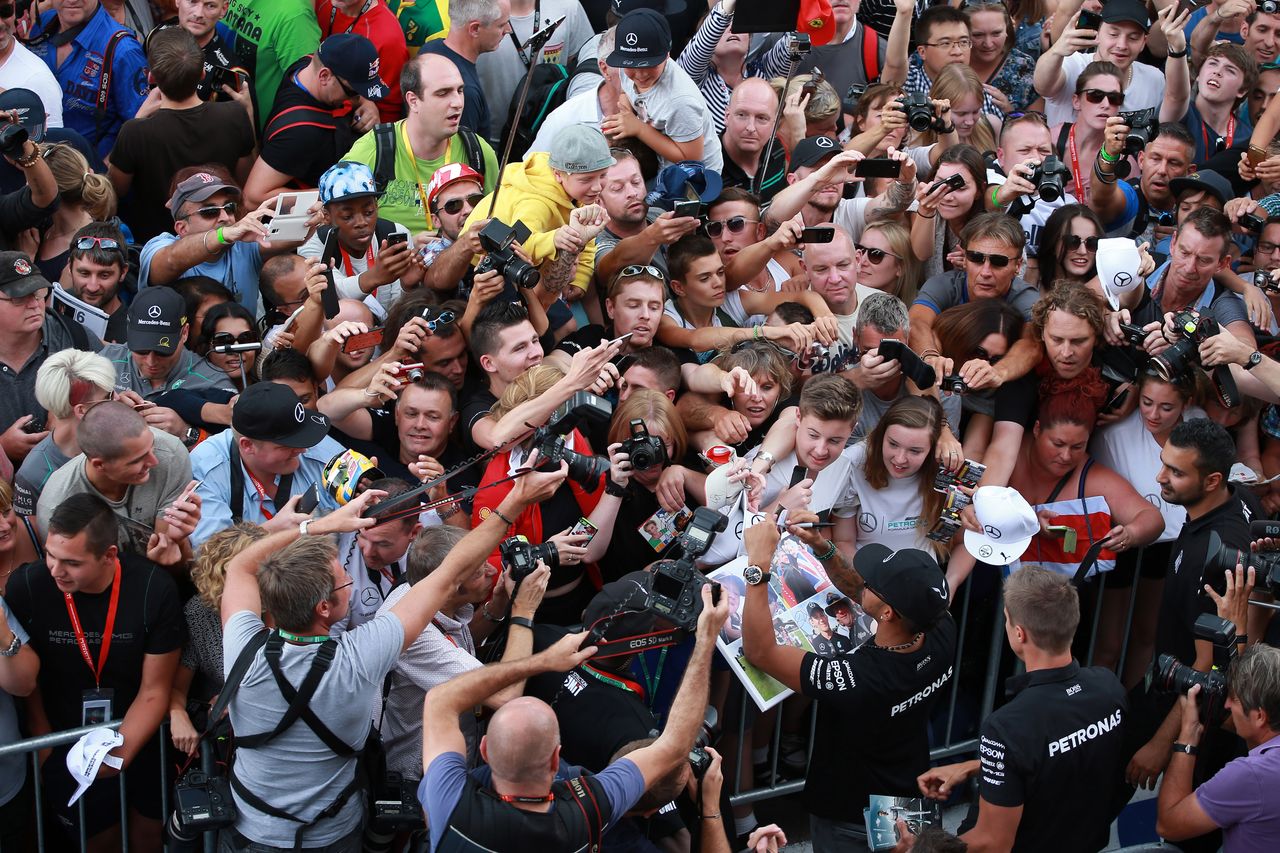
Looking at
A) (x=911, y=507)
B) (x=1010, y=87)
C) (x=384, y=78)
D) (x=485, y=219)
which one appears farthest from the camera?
(x=1010, y=87)

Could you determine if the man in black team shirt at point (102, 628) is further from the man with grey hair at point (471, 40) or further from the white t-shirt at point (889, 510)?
the man with grey hair at point (471, 40)

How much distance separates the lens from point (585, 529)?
561cm

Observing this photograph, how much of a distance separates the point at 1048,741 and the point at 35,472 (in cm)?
386

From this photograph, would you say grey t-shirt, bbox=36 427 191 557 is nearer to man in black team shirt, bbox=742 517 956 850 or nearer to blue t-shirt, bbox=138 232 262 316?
blue t-shirt, bbox=138 232 262 316

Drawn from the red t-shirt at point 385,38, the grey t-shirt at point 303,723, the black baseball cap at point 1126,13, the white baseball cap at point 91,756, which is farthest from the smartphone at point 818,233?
the white baseball cap at point 91,756

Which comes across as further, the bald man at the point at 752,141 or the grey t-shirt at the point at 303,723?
the bald man at the point at 752,141

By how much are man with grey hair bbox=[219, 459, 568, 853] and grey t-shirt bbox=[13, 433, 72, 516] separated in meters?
1.14

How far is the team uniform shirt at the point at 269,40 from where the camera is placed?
25.7 feet

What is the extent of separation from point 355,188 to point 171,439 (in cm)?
156

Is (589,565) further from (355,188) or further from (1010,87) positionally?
(1010,87)

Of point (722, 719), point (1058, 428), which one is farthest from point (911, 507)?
point (722, 719)

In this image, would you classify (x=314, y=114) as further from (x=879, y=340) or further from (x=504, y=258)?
(x=879, y=340)

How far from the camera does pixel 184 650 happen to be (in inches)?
204

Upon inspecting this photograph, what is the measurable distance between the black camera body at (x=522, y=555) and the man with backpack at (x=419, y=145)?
2.34m
